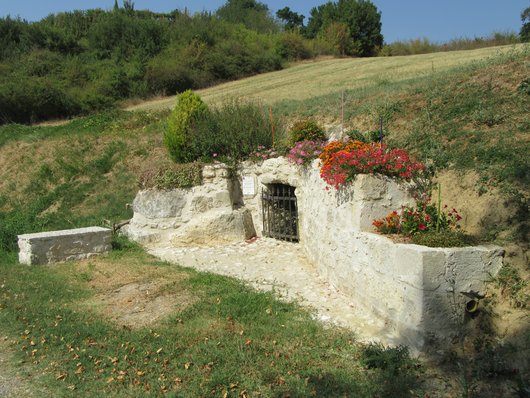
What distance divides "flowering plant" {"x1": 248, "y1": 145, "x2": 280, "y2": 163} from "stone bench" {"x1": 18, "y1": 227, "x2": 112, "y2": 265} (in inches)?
130

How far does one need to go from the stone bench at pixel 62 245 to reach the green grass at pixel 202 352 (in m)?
2.13

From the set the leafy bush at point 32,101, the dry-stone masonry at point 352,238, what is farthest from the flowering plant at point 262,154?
the leafy bush at point 32,101

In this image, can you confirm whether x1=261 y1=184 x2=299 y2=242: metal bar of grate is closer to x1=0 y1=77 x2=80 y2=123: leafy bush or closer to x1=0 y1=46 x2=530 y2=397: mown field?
x1=0 y1=46 x2=530 y2=397: mown field

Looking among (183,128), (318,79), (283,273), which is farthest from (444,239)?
(318,79)

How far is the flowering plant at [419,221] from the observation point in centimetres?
542

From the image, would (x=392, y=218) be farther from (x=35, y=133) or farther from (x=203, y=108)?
(x=35, y=133)

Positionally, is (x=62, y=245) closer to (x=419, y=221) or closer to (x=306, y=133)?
(x=306, y=133)

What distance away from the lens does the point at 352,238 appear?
20.2ft

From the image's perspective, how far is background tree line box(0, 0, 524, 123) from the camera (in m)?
29.8

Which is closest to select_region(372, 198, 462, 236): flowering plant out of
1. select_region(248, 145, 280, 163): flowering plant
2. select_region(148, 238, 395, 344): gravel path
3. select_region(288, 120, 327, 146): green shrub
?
select_region(148, 238, 395, 344): gravel path

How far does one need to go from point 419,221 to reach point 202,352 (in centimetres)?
276

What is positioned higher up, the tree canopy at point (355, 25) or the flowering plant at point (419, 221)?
the tree canopy at point (355, 25)

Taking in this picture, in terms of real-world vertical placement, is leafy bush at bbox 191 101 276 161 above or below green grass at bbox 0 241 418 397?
above

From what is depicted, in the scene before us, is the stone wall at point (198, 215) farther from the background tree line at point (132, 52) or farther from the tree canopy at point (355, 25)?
the tree canopy at point (355, 25)
